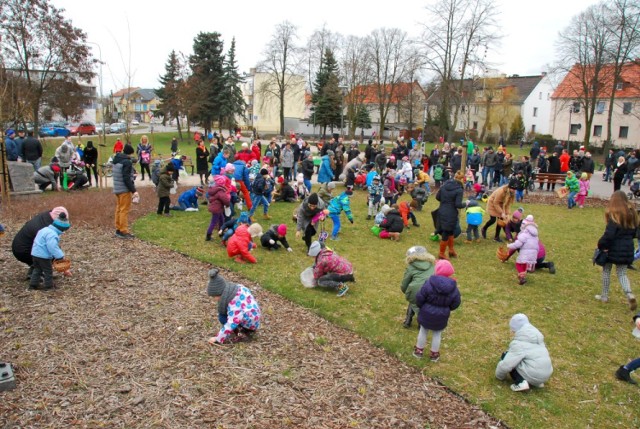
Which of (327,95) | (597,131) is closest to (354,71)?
(327,95)

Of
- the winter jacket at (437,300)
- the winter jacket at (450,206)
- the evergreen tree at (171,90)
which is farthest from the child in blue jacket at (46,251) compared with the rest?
the evergreen tree at (171,90)

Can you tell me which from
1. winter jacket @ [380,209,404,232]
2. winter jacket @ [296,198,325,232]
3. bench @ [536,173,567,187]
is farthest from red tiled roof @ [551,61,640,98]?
winter jacket @ [296,198,325,232]

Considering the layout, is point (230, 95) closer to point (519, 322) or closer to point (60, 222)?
point (60, 222)

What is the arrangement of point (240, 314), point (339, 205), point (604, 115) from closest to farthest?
point (240, 314), point (339, 205), point (604, 115)

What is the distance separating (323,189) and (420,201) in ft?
16.7

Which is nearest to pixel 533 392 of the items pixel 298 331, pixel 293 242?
pixel 298 331

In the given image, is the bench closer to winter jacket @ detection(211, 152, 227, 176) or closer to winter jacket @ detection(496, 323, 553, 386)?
winter jacket @ detection(211, 152, 227, 176)

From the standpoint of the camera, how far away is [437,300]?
5789 mm

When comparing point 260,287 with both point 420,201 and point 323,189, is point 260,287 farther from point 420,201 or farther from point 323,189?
point 420,201

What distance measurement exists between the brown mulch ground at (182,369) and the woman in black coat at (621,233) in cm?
427

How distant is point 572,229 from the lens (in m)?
14.2

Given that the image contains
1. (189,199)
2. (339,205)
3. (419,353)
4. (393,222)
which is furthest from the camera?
(189,199)

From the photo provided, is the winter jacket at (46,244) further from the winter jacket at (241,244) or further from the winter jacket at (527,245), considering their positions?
the winter jacket at (527,245)

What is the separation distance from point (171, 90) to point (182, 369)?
4322 centimetres
